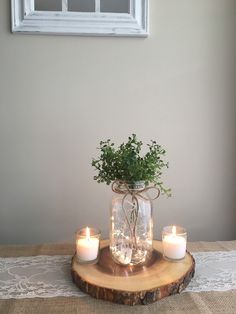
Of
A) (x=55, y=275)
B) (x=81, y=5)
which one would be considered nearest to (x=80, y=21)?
(x=81, y=5)

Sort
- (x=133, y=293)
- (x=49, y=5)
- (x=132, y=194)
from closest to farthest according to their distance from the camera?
1. (x=133, y=293)
2. (x=132, y=194)
3. (x=49, y=5)

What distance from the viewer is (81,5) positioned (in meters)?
1.26

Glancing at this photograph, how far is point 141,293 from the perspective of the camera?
81 cm

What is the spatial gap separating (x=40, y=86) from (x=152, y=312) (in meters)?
0.93

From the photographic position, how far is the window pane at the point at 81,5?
4.11ft

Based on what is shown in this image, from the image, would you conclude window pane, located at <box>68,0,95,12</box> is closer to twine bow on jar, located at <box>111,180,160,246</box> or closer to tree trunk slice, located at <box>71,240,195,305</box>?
twine bow on jar, located at <box>111,180,160,246</box>

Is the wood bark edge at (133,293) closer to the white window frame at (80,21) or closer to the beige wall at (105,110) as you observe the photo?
the beige wall at (105,110)

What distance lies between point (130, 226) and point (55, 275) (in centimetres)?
27

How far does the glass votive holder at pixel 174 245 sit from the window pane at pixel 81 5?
2.99 feet

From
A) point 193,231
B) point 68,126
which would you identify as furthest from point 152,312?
point 68,126

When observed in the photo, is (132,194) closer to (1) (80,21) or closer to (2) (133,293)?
(2) (133,293)

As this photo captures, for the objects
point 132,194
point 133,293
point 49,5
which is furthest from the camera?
point 49,5

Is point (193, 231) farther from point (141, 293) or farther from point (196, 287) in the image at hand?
point (141, 293)

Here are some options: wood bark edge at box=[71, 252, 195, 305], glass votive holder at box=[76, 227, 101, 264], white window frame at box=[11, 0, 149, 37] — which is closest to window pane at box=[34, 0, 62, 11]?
white window frame at box=[11, 0, 149, 37]
